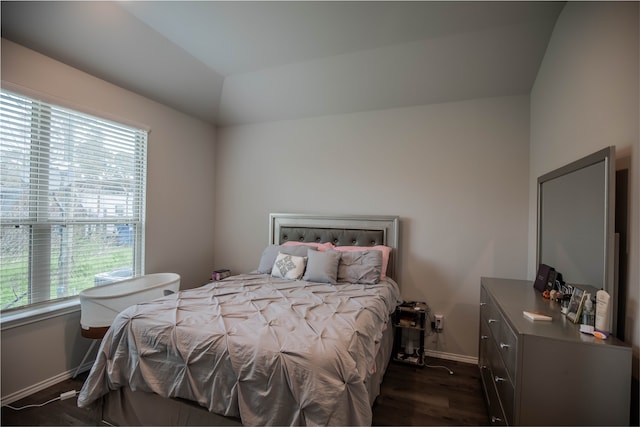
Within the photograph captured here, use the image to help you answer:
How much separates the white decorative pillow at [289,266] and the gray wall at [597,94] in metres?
2.17

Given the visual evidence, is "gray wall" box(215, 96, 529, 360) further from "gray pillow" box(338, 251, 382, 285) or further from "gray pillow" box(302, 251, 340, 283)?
"gray pillow" box(302, 251, 340, 283)

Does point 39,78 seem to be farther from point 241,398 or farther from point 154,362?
point 241,398

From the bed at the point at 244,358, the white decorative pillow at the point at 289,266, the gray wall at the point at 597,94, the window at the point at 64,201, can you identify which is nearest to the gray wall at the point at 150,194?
the window at the point at 64,201

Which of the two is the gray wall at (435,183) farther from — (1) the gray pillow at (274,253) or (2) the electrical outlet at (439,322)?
(1) the gray pillow at (274,253)

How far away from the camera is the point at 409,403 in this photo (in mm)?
2105

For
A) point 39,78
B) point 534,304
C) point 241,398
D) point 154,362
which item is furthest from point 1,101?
point 534,304

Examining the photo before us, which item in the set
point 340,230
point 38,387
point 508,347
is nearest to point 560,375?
point 508,347

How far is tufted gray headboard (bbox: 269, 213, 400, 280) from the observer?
3049mm

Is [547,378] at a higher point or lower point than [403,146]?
lower

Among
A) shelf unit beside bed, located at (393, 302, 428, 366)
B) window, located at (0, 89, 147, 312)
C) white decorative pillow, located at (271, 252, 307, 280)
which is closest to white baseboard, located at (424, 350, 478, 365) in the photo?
shelf unit beside bed, located at (393, 302, 428, 366)

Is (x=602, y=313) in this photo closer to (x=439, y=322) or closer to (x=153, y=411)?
(x=439, y=322)

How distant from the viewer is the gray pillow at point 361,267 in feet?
8.55

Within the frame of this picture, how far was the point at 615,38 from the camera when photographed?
52.0 inches

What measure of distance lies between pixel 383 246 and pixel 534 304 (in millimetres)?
1452
